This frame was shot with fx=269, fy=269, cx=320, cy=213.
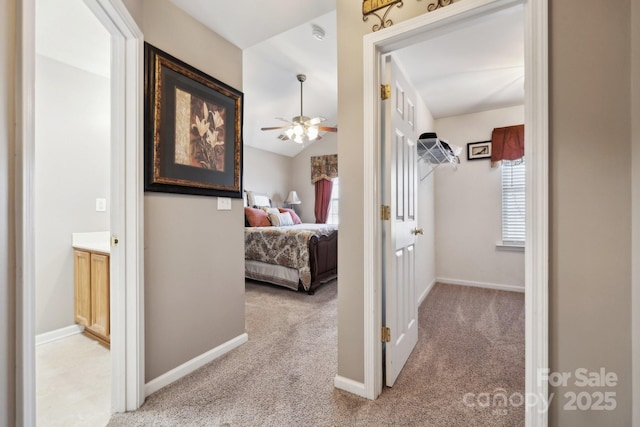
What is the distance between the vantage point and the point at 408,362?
1936 millimetres

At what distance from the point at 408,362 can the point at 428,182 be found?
249 cm

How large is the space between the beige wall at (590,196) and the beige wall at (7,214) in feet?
5.94

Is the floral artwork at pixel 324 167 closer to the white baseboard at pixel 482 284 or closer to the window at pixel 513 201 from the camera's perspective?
the white baseboard at pixel 482 284

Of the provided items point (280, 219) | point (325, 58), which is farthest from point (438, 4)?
point (280, 219)

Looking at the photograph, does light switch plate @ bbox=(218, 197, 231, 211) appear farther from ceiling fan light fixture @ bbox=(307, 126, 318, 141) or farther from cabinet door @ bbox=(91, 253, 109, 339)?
ceiling fan light fixture @ bbox=(307, 126, 318, 141)

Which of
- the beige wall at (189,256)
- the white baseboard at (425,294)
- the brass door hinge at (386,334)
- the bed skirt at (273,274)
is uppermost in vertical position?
the beige wall at (189,256)

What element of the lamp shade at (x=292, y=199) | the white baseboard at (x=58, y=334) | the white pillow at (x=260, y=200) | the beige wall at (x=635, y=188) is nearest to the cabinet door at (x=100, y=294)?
the white baseboard at (x=58, y=334)

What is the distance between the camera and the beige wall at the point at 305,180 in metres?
6.92

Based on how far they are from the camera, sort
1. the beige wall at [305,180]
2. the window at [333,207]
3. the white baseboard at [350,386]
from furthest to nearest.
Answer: the beige wall at [305,180] → the window at [333,207] → the white baseboard at [350,386]

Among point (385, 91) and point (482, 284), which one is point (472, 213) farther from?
point (385, 91)

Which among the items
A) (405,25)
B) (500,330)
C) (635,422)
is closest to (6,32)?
(405,25)

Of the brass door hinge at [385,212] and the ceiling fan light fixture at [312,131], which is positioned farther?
the ceiling fan light fixture at [312,131]

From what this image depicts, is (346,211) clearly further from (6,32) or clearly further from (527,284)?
(6,32)

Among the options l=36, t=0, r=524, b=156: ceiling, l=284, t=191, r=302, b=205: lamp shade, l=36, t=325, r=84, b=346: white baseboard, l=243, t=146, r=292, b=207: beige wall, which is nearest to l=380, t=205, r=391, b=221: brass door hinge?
l=36, t=0, r=524, b=156: ceiling
